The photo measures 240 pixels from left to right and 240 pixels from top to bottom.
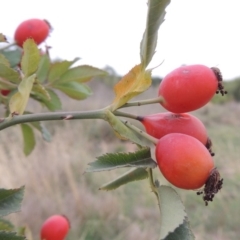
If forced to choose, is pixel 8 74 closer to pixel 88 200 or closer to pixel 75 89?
pixel 75 89

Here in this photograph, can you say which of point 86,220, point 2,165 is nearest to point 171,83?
point 86,220

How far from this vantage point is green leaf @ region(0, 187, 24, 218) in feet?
2.04

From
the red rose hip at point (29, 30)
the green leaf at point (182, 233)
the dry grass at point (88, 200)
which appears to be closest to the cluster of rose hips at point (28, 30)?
the red rose hip at point (29, 30)

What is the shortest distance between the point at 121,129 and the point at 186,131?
0.09 meters

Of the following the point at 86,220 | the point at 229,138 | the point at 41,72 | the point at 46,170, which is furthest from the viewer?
the point at 229,138

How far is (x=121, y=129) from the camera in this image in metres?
0.57

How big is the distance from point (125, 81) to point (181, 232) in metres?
0.22

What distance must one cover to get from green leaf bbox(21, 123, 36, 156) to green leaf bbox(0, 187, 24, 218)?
1.05ft

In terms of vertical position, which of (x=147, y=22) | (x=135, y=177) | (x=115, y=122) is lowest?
(x=135, y=177)

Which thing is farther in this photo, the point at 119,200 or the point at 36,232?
the point at 119,200

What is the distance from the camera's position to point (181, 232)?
0.51 m

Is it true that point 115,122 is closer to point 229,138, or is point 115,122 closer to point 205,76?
point 205,76

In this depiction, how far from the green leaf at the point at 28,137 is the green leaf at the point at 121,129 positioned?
415 millimetres

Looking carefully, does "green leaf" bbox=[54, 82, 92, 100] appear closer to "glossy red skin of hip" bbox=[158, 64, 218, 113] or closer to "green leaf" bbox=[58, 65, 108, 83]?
"green leaf" bbox=[58, 65, 108, 83]
